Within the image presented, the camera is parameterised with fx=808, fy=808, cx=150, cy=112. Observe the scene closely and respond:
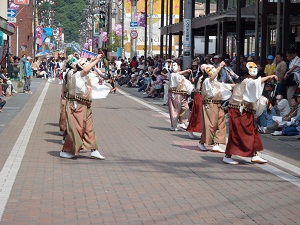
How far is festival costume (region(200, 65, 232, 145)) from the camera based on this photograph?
15.2m

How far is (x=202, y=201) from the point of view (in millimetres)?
9891

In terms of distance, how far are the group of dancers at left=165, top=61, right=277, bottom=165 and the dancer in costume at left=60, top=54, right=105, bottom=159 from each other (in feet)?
7.69

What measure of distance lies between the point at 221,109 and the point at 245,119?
1.85 metres

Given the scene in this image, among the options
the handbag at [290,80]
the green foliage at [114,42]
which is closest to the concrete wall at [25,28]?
the green foliage at [114,42]

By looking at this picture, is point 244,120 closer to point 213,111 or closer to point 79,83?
point 213,111

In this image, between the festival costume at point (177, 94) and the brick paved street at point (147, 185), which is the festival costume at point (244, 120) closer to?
the brick paved street at point (147, 185)

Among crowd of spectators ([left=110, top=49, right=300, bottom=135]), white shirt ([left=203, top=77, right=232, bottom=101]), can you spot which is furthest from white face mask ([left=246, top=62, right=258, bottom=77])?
white shirt ([left=203, top=77, right=232, bottom=101])

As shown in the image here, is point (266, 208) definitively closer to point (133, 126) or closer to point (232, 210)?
point (232, 210)

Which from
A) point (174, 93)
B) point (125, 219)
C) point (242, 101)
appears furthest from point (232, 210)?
point (174, 93)

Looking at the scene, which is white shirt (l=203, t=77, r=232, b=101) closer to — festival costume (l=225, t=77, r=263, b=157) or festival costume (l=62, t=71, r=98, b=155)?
festival costume (l=225, t=77, r=263, b=157)

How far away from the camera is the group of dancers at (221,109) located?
1348cm

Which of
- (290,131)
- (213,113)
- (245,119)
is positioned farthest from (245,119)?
(290,131)

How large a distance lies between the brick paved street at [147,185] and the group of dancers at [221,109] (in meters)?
0.30

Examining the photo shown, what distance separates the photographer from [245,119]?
13523mm
